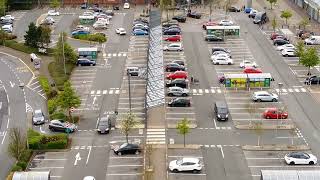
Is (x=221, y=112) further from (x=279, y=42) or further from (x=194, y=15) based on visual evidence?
(x=194, y=15)

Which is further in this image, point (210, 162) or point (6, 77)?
point (6, 77)

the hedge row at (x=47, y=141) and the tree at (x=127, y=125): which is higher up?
the tree at (x=127, y=125)

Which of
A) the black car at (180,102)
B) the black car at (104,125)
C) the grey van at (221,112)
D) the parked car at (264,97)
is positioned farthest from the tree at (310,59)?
the black car at (104,125)

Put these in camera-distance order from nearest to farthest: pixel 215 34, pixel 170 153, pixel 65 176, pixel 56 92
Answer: pixel 65 176
pixel 170 153
pixel 56 92
pixel 215 34

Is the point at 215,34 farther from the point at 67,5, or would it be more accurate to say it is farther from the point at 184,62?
the point at 67,5

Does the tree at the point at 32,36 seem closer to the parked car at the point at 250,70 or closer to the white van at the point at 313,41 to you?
the parked car at the point at 250,70

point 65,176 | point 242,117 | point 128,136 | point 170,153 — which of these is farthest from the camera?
point 242,117

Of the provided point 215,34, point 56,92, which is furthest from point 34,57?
point 215,34
